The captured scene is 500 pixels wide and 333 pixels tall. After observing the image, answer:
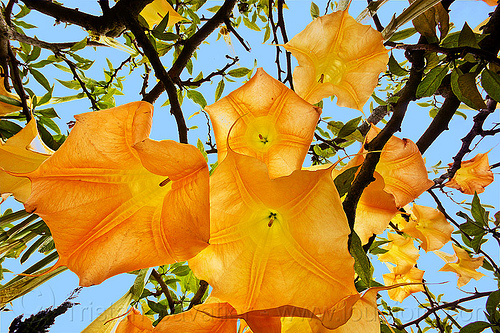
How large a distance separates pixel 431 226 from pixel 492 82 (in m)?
0.63

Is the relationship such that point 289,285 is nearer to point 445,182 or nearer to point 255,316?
point 255,316

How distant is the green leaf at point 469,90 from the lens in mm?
806

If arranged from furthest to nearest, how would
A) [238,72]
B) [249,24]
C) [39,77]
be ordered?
1. [249,24]
2. [238,72]
3. [39,77]

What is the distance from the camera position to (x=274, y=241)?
0.62 m

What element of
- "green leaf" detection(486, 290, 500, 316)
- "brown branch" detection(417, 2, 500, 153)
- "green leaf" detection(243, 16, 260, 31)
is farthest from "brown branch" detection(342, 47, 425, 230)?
"green leaf" detection(243, 16, 260, 31)

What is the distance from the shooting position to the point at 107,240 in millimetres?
598

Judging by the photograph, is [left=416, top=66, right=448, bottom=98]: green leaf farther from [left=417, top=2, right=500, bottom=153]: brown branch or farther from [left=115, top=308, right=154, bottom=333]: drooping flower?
[left=115, top=308, right=154, bottom=333]: drooping flower

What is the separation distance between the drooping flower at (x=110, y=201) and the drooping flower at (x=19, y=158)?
0.94ft

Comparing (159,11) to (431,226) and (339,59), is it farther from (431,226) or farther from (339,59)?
(431,226)

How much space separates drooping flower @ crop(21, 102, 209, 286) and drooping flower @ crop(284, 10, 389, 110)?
40 centimetres

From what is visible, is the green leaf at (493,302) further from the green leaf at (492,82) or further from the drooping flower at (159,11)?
the drooping flower at (159,11)

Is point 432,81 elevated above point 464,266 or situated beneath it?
elevated above

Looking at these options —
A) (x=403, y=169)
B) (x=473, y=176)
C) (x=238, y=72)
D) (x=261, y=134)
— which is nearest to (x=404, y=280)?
(x=473, y=176)

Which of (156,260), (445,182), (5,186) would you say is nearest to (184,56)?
(5,186)
